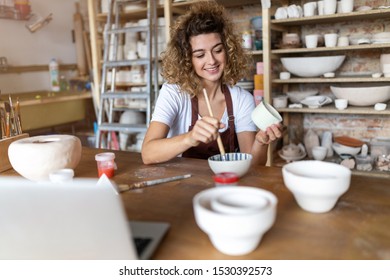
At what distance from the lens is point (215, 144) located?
174 cm

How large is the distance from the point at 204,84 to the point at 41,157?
0.92 metres

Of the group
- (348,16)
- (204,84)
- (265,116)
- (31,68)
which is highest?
(348,16)

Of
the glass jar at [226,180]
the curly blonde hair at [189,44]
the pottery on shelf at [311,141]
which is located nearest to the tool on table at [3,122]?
the curly blonde hair at [189,44]

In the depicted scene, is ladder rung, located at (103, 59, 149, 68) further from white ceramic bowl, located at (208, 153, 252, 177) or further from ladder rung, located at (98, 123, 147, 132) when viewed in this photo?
white ceramic bowl, located at (208, 153, 252, 177)

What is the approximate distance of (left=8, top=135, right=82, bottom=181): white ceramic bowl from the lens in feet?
3.85

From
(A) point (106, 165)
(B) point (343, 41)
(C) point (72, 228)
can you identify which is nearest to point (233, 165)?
(A) point (106, 165)

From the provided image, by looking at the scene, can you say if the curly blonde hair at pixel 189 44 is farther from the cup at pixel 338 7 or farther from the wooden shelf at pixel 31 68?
the wooden shelf at pixel 31 68

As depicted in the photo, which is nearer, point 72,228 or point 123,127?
point 72,228

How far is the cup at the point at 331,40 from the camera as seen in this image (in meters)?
2.59

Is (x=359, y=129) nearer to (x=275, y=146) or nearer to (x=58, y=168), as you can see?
(x=275, y=146)

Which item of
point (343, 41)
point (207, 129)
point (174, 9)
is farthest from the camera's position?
point (174, 9)

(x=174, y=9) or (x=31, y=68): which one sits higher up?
(x=174, y=9)

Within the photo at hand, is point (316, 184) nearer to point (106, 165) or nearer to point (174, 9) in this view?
point (106, 165)
